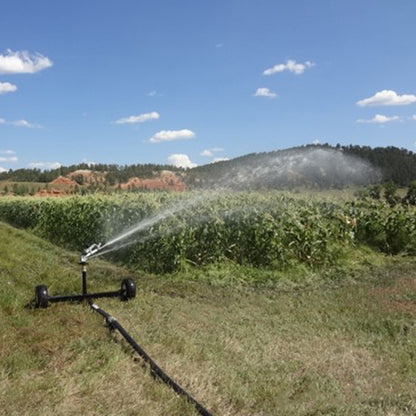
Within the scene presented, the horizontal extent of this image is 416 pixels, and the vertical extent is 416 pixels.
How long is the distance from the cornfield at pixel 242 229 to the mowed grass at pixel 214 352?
247 cm

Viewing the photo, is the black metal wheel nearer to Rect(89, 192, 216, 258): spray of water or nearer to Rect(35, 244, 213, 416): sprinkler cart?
Rect(35, 244, 213, 416): sprinkler cart

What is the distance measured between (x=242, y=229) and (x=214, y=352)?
22.8 ft

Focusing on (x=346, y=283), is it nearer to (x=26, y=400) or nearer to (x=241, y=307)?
(x=241, y=307)

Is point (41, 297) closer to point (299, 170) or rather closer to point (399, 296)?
point (399, 296)

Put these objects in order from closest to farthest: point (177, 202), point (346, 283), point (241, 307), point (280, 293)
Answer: point (241, 307) → point (280, 293) → point (346, 283) → point (177, 202)

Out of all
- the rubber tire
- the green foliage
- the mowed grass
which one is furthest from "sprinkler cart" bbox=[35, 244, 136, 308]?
the green foliage

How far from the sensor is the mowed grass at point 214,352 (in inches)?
177

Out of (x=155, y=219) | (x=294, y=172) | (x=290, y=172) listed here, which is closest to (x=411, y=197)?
(x=294, y=172)

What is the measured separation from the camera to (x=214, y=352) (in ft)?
19.5

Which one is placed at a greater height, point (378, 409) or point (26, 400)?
point (26, 400)

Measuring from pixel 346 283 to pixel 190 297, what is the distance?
4.10 metres

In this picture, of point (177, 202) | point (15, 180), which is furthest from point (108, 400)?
point (15, 180)

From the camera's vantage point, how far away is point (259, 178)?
19.5 meters

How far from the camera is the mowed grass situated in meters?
4.48
